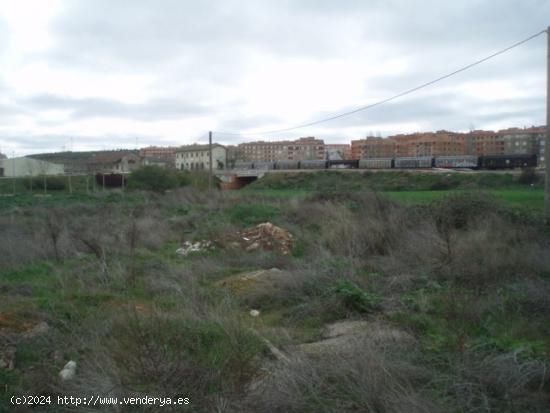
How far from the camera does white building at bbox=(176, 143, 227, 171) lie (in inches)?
3981

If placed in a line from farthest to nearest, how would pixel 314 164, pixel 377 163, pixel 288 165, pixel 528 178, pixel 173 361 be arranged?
1. pixel 288 165
2. pixel 314 164
3. pixel 377 163
4. pixel 528 178
5. pixel 173 361

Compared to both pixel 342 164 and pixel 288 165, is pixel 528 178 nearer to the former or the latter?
pixel 342 164

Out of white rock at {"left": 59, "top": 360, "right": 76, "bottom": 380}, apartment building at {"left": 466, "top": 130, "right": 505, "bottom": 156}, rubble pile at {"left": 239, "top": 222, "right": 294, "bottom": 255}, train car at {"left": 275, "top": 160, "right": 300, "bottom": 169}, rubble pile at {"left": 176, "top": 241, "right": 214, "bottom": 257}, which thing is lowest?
rubble pile at {"left": 176, "top": 241, "right": 214, "bottom": 257}

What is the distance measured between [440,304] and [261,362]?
10.2ft

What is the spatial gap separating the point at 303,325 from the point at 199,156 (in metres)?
99.5

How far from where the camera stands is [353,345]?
4.66m

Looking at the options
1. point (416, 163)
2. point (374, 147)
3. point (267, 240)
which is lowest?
point (267, 240)

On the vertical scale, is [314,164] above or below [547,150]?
below

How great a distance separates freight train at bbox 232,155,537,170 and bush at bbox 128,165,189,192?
3337cm

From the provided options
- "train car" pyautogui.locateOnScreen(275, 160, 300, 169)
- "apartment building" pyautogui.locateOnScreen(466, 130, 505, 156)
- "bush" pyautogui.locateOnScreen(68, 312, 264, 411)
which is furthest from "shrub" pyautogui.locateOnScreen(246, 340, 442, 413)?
"apartment building" pyautogui.locateOnScreen(466, 130, 505, 156)

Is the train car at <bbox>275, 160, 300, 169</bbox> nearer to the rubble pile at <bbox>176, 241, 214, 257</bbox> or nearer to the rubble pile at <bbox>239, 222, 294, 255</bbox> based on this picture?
the rubble pile at <bbox>239, 222, 294, 255</bbox>

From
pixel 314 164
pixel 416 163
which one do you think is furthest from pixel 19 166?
pixel 416 163

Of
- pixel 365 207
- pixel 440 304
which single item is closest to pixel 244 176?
pixel 365 207

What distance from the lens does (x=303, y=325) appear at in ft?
20.8
